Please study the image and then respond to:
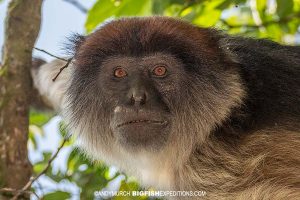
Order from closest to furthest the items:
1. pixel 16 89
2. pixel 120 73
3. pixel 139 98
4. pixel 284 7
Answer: pixel 139 98 → pixel 120 73 → pixel 16 89 → pixel 284 7

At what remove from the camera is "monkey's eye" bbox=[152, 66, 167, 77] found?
14.7 feet

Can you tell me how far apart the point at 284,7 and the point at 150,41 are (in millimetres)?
1595

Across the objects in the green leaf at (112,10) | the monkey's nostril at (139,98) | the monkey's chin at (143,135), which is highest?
the green leaf at (112,10)

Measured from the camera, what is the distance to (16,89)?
496 cm

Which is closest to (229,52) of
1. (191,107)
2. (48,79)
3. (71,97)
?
(191,107)

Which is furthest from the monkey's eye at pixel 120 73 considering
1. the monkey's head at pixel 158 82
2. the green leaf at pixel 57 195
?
the green leaf at pixel 57 195

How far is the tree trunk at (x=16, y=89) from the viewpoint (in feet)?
15.3

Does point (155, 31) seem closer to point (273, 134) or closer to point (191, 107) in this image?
point (191, 107)

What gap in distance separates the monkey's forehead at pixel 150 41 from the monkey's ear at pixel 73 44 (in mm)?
270

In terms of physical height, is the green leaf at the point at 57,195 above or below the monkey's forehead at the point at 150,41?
below

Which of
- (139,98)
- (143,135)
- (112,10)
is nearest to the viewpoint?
(139,98)

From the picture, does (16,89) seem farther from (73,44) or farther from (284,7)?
(284,7)

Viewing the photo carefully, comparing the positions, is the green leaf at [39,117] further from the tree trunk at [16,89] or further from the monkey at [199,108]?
the monkey at [199,108]

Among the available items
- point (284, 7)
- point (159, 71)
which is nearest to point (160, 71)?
point (159, 71)
